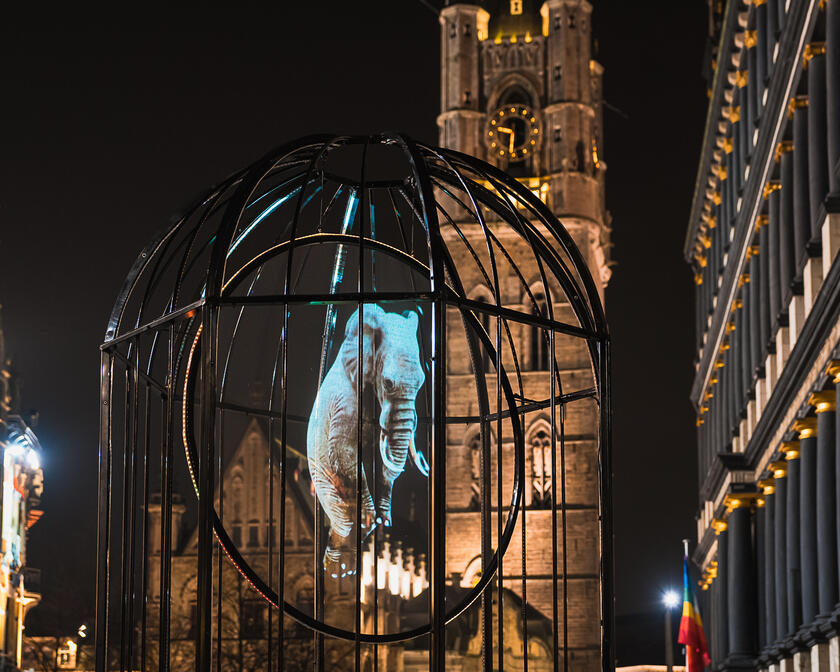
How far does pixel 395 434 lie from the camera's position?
34.2 ft

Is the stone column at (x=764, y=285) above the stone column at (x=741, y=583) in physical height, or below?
above

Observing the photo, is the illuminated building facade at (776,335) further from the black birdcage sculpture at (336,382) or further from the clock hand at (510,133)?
the clock hand at (510,133)

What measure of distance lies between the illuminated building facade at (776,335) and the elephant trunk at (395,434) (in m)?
12.6

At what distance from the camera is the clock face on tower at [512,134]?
70812 mm

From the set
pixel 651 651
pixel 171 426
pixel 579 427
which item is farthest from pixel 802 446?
pixel 651 651

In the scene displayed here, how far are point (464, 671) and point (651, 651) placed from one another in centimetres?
6449

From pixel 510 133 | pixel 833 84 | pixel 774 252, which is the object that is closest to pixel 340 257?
pixel 833 84

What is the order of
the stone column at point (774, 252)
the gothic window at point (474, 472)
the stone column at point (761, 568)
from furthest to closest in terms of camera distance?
1. the gothic window at point (474, 472)
2. the stone column at point (761, 568)
3. the stone column at point (774, 252)

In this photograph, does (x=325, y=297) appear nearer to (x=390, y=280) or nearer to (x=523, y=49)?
(x=390, y=280)

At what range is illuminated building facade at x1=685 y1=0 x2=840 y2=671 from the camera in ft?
79.7

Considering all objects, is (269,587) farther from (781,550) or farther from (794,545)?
(781,550)

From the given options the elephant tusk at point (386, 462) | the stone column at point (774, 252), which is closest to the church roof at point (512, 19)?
the stone column at point (774, 252)

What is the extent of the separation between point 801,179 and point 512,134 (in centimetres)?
4462

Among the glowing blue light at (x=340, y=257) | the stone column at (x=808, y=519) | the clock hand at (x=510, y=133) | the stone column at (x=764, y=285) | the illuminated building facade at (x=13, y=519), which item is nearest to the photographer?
the glowing blue light at (x=340, y=257)
